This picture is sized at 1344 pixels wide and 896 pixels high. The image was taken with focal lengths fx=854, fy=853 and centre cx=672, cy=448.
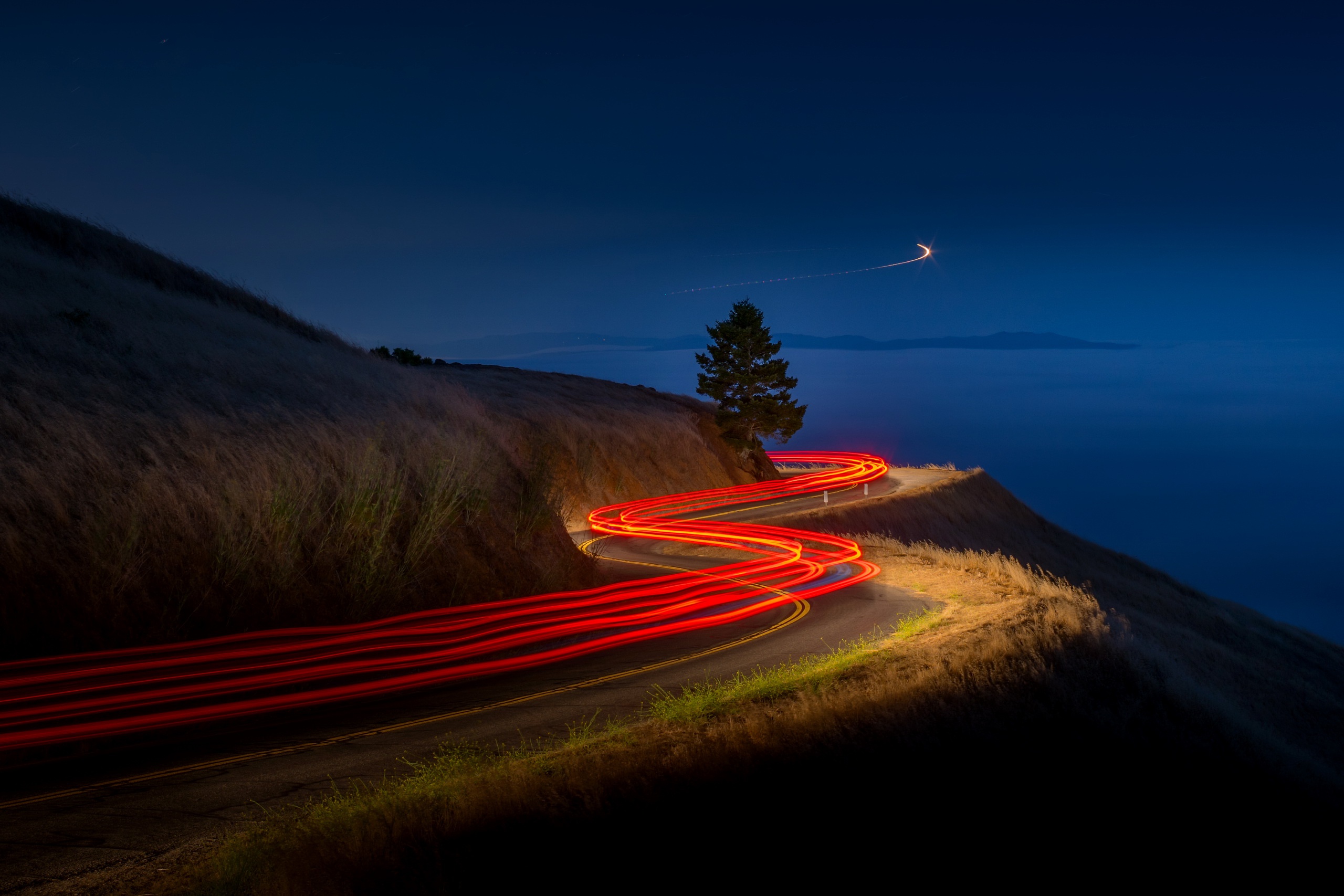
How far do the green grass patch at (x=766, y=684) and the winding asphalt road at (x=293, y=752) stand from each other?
454 mm

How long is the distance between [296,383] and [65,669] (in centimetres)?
989

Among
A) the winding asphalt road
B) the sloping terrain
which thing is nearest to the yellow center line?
the winding asphalt road

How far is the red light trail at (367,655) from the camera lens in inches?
361

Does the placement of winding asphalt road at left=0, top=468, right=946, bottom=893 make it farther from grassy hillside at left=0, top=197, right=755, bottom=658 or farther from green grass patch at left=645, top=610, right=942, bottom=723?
grassy hillside at left=0, top=197, right=755, bottom=658

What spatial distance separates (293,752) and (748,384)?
150ft

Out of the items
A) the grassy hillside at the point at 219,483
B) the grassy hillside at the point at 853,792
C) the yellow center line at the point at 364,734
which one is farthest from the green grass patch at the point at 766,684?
the grassy hillside at the point at 219,483

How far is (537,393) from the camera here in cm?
4734

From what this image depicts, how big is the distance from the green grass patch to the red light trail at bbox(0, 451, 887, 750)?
11.1ft

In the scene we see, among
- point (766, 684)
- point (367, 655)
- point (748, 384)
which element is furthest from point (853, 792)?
point (748, 384)

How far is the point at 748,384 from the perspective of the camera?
5306 cm

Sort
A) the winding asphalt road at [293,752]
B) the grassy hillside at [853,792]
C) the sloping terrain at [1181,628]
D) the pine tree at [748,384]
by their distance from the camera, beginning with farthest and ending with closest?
the pine tree at [748,384] → the sloping terrain at [1181,628] → the winding asphalt road at [293,752] → the grassy hillside at [853,792]

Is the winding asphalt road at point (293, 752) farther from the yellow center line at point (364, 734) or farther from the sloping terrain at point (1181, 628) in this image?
the sloping terrain at point (1181, 628)

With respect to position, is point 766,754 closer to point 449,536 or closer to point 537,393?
point 449,536

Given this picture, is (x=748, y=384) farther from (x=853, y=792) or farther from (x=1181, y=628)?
(x=853, y=792)
